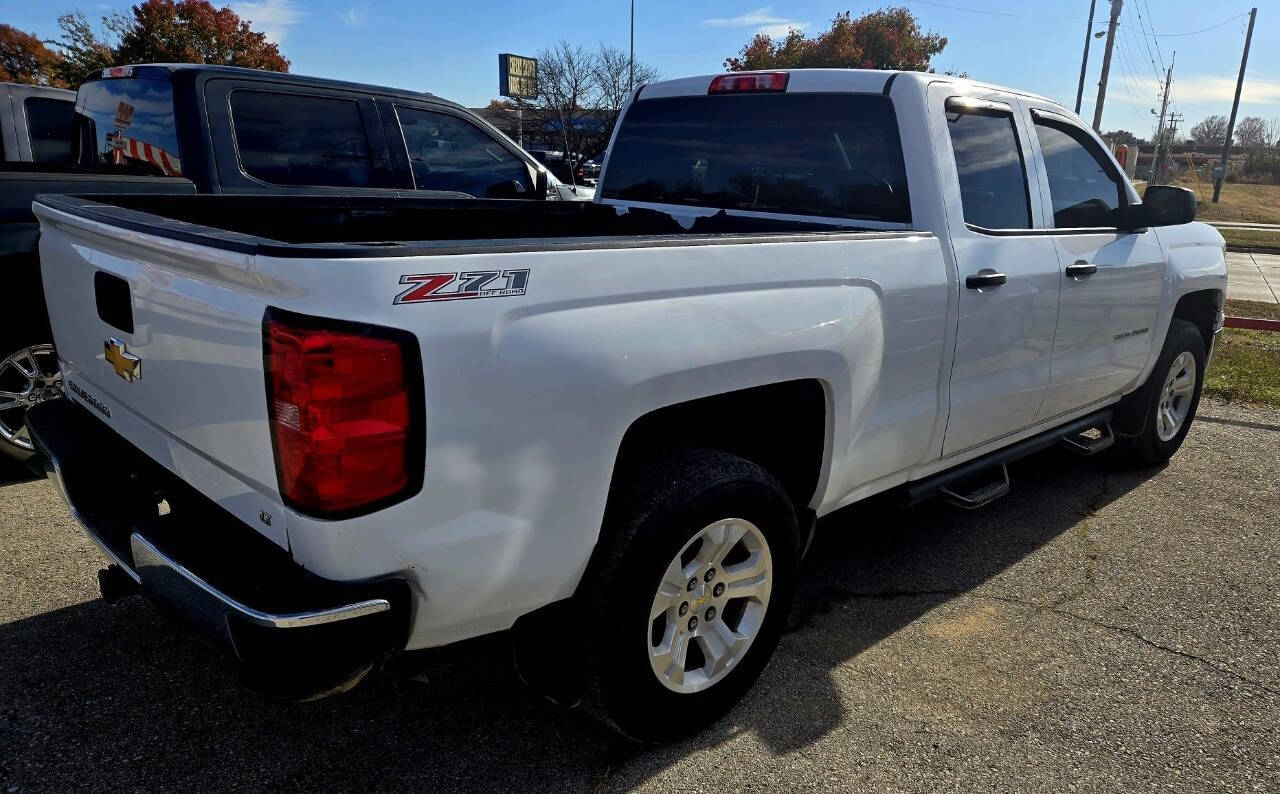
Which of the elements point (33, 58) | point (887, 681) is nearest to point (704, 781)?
point (887, 681)

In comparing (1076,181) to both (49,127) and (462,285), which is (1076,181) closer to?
(462,285)

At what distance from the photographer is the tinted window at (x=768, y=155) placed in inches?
130

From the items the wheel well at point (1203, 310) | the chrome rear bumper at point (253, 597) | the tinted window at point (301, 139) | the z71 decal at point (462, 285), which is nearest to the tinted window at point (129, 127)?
the tinted window at point (301, 139)

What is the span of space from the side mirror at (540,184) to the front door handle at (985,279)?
13.8 ft

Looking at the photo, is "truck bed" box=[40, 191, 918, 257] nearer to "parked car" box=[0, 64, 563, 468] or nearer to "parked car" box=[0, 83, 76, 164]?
"parked car" box=[0, 64, 563, 468]

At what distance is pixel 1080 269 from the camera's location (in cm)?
368

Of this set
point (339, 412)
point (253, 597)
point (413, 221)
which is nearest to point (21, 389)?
point (413, 221)

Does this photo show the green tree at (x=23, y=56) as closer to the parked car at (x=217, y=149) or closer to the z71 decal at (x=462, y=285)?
the parked car at (x=217, y=149)

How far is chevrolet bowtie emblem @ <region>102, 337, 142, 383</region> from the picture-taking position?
229 centimetres

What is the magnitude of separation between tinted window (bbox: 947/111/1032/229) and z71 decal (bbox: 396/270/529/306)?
2.04 metres

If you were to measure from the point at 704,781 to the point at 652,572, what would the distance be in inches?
25.3

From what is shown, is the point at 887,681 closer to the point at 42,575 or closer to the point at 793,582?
the point at 793,582

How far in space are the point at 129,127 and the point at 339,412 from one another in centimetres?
459

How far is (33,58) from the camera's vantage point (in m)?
31.2
